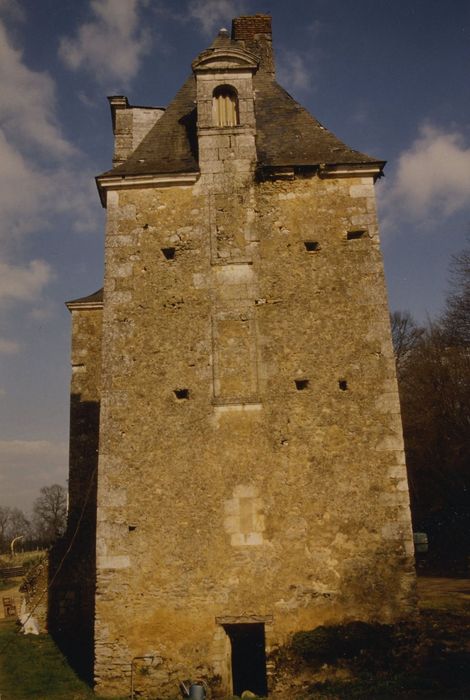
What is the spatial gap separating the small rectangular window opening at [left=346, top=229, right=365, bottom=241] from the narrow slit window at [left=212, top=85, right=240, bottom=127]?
8.74 feet

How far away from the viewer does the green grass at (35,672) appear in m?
7.72

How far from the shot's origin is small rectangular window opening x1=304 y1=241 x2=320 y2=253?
8617mm

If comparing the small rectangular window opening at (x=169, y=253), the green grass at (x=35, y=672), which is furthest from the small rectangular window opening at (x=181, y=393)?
the green grass at (x=35, y=672)

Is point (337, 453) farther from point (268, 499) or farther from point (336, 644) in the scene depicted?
point (336, 644)

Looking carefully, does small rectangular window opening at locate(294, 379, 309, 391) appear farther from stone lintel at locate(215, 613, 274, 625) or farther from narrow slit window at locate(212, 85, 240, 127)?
narrow slit window at locate(212, 85, 240, 127)

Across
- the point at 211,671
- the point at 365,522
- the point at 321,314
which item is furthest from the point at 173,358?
the point at 211,671

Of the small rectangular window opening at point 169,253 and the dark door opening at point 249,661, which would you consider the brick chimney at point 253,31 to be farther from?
the dark door opening at point 249,661

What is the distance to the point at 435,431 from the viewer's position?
23219mm

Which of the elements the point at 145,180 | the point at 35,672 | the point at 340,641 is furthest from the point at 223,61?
the point at 35,672

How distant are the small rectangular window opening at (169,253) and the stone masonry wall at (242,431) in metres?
0.02

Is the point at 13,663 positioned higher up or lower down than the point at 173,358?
lower down

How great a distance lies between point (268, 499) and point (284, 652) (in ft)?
6.24

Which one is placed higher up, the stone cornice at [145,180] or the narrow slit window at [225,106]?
the narrow slit window at [225,106]

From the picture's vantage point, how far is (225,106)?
9.40m
